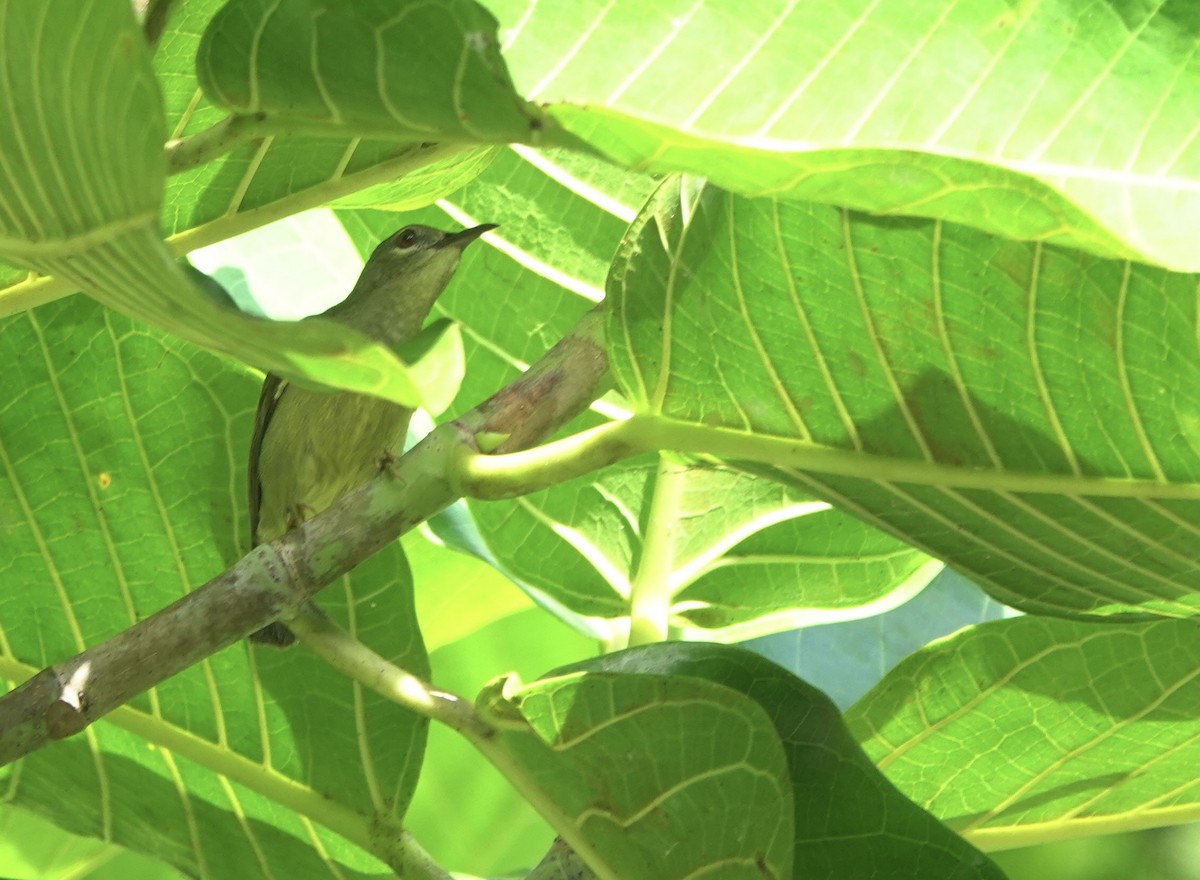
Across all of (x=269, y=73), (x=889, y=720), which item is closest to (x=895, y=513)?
(x=889, y=720)

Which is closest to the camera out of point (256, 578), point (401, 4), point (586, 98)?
point (401, 4)

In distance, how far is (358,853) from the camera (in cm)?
193

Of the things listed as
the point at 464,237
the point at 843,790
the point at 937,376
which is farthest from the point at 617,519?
the point at 937,376

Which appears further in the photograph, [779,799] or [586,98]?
[779,799]

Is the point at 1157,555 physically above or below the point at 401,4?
below

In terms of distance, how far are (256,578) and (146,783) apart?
76 cm

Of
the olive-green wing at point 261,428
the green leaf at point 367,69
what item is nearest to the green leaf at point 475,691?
the olive-green wing at point 261,428

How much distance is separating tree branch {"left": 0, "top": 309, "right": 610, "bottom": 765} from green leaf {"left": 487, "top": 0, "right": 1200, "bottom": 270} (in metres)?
0.40

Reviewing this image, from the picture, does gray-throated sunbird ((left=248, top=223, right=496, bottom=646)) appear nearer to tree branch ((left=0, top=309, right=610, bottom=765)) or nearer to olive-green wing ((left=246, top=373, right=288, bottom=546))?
olive-green wing ((left=246, top=373, right=288, bottom=546))

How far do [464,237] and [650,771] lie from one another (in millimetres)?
1116

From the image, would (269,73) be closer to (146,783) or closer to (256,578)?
(256,578)

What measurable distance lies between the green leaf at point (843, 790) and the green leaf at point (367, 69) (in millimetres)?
688

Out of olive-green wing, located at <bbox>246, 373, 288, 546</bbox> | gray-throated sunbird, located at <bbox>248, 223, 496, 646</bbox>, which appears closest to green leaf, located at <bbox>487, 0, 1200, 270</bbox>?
gray-throated sunbird, located at <bbox>248, 223, 496, 646</bbox>

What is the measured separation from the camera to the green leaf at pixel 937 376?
1348 mm
